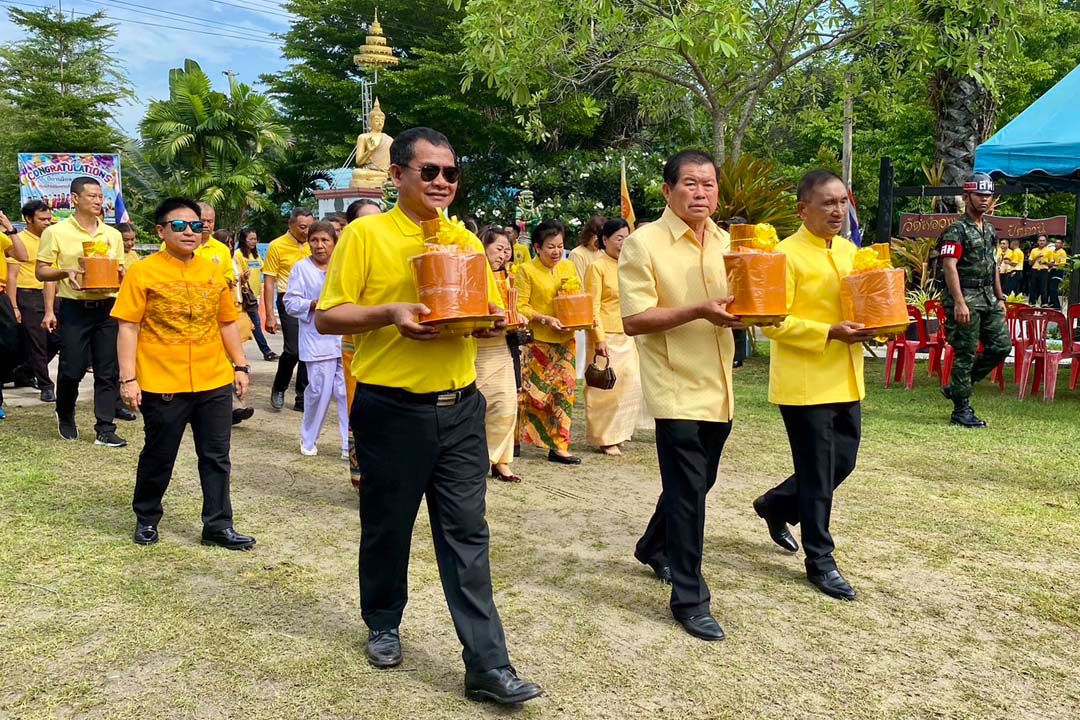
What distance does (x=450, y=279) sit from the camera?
2873 mm

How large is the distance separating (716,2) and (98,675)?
8.24 meters

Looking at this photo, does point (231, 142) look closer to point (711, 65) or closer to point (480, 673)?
point (711, 65)

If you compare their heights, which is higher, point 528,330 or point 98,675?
point 528,330

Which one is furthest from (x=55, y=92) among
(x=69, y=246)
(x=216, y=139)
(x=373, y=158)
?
(x=69, y=246)

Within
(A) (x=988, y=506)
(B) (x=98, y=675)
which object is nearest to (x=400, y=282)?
(B) (x=98, y=675)

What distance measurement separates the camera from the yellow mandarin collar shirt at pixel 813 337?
4.09 meters

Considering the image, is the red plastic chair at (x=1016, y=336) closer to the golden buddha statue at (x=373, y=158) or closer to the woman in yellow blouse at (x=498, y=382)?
the woman in yellow blouse at (x=498, y=382)

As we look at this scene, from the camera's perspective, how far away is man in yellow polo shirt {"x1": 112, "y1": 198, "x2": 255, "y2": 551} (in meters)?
4.63

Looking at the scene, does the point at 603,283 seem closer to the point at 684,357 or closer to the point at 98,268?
the point at 684,357

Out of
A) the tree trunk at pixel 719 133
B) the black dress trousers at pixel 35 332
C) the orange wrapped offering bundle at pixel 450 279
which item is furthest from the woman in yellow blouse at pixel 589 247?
the black dress trousers at pixel 35 332

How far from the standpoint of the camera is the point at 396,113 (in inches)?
1196

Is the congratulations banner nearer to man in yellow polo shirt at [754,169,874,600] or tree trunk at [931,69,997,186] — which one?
tree trunk at [931,69,997,186]

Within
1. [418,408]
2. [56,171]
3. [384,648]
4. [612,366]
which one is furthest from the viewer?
[56,171]

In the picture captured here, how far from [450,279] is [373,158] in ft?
56.3
